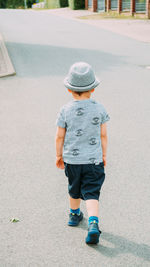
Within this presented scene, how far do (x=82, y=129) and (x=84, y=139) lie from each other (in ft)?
0.27

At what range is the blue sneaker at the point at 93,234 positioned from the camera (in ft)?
9.18

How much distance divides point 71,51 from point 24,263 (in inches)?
466

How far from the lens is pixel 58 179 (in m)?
4.14

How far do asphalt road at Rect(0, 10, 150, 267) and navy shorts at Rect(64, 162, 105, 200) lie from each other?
41cm

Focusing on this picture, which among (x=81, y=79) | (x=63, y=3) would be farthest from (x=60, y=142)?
(x=63, y=3)

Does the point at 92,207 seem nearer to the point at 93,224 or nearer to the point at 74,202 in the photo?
the point at 93,224

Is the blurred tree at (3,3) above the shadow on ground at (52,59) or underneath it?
underneath

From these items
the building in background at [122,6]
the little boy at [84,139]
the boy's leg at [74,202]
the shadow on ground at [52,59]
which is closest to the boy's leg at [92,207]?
the little boy at [84,139]

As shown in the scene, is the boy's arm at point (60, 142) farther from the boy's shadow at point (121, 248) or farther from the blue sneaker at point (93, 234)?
the boy's shadow at point (121, 248)

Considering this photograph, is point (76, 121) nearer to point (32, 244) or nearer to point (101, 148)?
point (101, 148)

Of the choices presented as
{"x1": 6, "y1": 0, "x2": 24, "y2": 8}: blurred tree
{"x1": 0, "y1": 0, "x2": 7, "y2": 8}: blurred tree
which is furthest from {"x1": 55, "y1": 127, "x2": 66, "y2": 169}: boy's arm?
{"x1": 0, "y1": 0, "x2": 7, "y2": 8}: blurred tree

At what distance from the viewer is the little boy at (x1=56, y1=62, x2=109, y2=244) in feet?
9.17

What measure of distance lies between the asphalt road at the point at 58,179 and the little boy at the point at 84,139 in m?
0.26

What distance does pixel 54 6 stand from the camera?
50.5 metres
